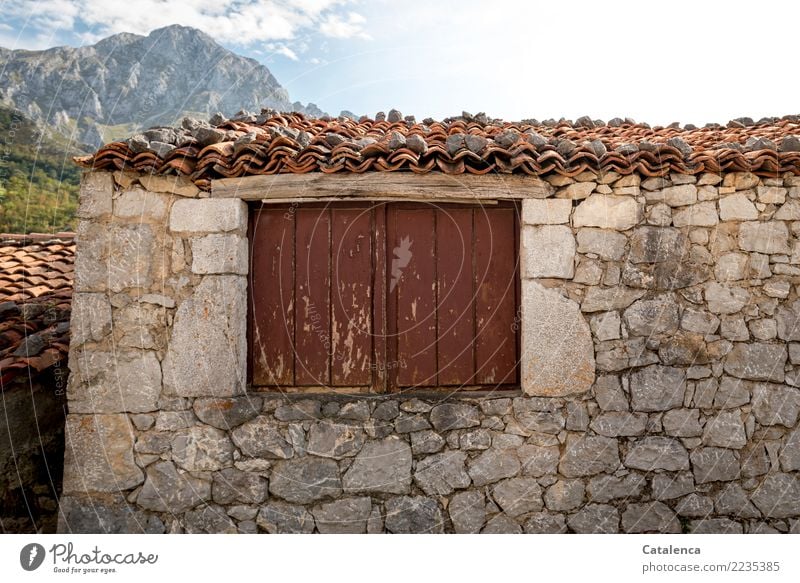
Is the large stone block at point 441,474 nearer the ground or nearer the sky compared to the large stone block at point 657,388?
nearer the ground

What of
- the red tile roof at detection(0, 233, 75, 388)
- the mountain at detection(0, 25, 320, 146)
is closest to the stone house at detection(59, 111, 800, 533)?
the red tile roof at detection(0, 233, 75, 388)

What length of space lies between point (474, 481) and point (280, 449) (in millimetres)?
1251

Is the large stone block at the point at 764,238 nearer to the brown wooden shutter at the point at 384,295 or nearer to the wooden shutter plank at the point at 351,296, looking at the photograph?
the brown wooden shutter at the point at 384,295

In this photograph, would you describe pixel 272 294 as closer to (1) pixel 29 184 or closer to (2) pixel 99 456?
(2) pixel 99 456

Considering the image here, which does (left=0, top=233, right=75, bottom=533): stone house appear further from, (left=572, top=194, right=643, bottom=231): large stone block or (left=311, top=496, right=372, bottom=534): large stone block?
(left=572, top=194, right=643, bottom=231): large stone block

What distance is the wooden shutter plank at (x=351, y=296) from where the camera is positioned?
12.0ft

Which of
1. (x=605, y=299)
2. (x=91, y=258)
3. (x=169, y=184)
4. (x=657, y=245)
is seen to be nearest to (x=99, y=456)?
(x=91, y=258)

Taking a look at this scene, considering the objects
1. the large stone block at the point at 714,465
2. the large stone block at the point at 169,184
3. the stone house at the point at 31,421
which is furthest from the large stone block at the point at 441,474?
the stone house at the point at 31,421

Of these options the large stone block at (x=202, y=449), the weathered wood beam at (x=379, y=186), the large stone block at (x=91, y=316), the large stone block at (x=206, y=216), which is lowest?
the large stone block at (x=202, y=449)

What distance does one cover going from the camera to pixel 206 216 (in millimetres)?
3527

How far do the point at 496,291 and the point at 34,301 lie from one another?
4015mm

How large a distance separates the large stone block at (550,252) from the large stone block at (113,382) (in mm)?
2501

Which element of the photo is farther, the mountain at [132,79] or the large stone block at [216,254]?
the mountain at [132,79]

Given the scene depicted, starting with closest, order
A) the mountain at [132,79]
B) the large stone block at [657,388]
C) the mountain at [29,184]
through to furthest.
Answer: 1. the large stone block at [657,388]
2. the mountain at [29,184]
3. the mountain at [132,79]
